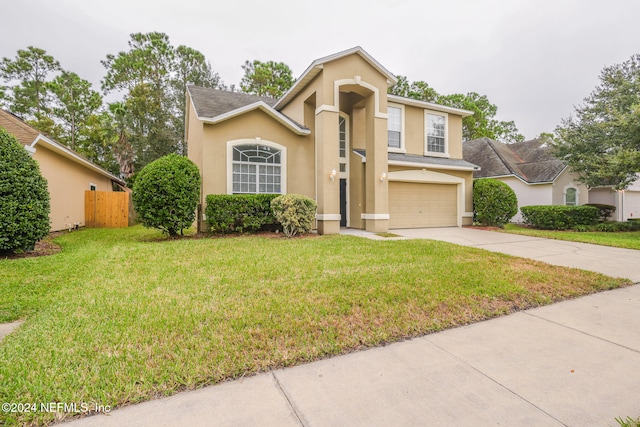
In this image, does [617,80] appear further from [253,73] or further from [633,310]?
[253,73]

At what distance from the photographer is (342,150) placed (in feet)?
43.3

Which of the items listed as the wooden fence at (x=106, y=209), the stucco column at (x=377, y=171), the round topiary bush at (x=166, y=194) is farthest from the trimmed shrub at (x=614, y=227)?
the wooden fence at (x=106, y=209)

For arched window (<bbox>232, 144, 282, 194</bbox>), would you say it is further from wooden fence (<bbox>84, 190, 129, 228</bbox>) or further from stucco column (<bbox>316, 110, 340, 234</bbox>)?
wooden fence (<bbox>84, 190, 129, 228</bbox>)

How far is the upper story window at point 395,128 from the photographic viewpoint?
13.7 m

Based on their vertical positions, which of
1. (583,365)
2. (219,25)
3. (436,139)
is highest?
(219,25)

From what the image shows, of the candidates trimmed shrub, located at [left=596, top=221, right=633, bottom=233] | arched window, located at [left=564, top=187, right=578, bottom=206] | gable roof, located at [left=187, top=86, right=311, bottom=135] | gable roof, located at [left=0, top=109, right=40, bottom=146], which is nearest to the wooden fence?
gable roof, located at [left=0, top=109, right=40, bottom=146]

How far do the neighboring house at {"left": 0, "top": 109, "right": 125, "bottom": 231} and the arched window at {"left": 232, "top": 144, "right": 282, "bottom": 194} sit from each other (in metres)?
6.38

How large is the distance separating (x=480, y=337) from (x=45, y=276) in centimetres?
678

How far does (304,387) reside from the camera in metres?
2.19

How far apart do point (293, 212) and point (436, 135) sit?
374 inches

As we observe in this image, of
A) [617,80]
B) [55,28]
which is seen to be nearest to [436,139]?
[617,80]

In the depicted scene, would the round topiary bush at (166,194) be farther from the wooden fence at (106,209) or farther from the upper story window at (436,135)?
the upper story window at (436,135)

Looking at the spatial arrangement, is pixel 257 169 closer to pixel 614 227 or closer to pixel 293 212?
pixel 293 212

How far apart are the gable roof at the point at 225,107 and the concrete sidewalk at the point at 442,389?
9759mm
